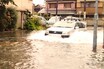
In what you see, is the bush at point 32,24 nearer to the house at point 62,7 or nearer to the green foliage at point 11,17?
the green foliage at point 11,17

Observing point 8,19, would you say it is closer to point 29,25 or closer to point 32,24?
point 29,25

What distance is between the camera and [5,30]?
3188 centimetres

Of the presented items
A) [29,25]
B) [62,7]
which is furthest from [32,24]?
[62,7]

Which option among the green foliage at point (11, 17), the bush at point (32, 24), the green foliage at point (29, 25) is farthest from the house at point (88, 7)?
the green foliage at point (11, 17)

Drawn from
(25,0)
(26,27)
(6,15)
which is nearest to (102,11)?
(25,0)

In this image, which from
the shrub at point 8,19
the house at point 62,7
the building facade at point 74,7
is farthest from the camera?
the house at point 62,7

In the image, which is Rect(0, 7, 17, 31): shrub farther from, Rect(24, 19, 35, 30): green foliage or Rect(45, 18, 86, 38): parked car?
Rect(45, 18, 86, 38): parked car

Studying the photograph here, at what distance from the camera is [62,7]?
7538cm

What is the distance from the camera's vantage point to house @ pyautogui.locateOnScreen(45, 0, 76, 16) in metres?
74.4

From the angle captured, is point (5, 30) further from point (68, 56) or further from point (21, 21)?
point (68, 56)

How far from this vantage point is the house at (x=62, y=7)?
74.4 m

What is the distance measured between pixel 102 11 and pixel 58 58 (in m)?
55.2

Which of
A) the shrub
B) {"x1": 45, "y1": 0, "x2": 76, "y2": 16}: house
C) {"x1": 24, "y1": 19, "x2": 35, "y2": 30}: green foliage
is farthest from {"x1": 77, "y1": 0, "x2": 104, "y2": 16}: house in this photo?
the shrub

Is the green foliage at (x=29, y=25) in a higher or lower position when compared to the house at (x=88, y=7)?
lower
